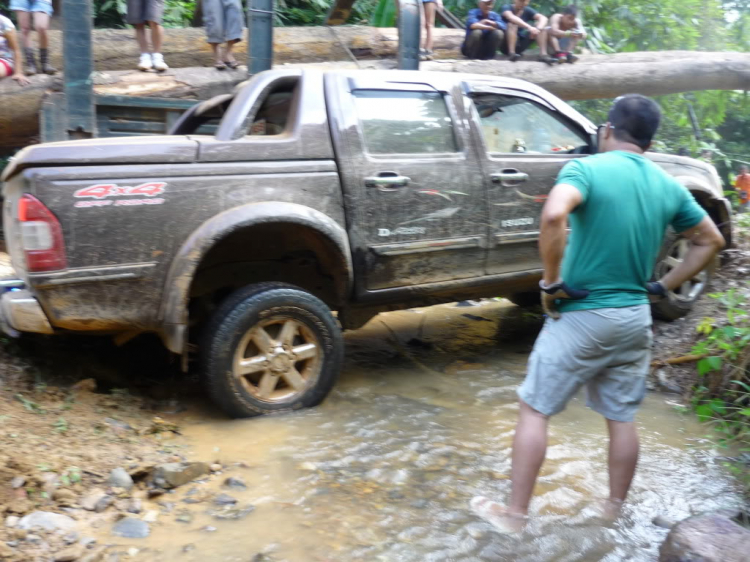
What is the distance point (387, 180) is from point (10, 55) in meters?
4.62

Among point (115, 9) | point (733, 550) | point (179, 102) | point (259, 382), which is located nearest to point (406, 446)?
point (259, 382)

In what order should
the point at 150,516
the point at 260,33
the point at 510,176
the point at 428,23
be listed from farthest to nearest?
the point at 428,23
the point at 260,33
the point at 510,176
the point at 150,516

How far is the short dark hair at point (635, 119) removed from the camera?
2.85m

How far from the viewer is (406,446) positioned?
3807mm

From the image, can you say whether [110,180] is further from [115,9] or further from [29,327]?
[115,9]

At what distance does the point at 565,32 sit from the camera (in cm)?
936

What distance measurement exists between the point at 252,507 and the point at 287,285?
1382mm

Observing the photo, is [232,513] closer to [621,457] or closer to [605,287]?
[621,457]

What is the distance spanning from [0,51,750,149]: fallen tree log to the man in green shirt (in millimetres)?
5438

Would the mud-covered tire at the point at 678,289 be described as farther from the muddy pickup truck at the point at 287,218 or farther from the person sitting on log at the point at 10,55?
the person sitting on log at the point at 10,55

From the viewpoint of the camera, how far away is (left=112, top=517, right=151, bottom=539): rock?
2.82 m

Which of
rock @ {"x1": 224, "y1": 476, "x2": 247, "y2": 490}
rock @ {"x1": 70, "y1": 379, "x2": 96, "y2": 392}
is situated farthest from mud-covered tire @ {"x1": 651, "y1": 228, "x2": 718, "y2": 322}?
rock @ {"x1": 70, "y1": 379, "x2": 96, "y2": 392}

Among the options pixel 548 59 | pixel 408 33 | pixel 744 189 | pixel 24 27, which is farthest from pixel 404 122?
pixel 548 59

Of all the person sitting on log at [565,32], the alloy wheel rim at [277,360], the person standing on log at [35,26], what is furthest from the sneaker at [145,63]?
the person sitting on log at [565,32]
